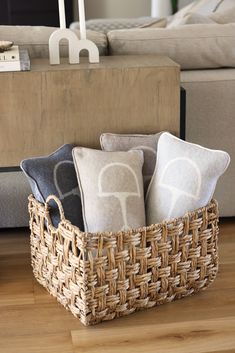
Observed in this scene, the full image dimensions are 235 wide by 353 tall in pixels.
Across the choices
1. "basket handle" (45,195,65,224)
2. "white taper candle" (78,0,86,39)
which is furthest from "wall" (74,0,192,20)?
"basket handle" (45,195,65,224)

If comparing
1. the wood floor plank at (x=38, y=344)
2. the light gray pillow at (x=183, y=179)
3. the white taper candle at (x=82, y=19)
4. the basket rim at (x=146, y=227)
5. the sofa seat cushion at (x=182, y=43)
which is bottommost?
the wood floor plank at (x=38, y=344)

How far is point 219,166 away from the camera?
2051mm

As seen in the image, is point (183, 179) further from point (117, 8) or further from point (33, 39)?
point (117, 8)

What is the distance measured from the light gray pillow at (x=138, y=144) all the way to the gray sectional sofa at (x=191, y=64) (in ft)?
1.09

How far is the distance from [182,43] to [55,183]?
31.1 inches

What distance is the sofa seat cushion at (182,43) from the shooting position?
2545 millimetres

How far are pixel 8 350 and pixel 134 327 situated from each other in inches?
14.3

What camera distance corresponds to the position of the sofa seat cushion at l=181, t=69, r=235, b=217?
2520 mm

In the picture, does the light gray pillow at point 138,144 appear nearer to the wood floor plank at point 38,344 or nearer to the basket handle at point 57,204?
the basket handle at point 57,204

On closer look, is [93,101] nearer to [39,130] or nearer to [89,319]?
[39,130]

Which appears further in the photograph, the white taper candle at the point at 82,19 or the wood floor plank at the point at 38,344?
the white taper candle at the point at 82,19

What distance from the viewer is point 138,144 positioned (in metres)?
2.27

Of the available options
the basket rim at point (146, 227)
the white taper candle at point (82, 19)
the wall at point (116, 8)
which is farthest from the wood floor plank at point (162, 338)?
the wall at point (116, 8)

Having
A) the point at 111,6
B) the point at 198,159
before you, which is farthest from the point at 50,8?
the point at 198,159
